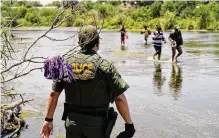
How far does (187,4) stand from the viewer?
93.2m

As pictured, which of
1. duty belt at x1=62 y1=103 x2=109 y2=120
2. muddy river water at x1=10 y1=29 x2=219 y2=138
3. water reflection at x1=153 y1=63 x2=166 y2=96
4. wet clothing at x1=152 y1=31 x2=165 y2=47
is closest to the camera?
duty belt at x1=62 y1=103 x2=109 y2=120

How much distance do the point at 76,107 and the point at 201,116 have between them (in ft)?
15.5

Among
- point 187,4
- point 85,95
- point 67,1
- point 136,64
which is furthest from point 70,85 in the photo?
point 187,4

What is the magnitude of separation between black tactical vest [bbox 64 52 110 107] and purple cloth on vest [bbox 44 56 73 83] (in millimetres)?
78

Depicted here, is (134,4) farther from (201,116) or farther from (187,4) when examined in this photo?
(201,116)

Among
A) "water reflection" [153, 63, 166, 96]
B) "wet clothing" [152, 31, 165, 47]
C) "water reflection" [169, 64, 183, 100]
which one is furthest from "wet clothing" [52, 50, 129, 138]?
"wet clothing" [152, 31, 165, 47]

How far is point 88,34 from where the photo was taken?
4.23m

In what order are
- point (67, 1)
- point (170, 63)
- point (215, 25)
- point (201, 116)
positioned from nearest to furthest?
point (67, 1), point (201, 116), point (170, 63), point (215, 25)

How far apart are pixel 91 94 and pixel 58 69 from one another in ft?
1.33

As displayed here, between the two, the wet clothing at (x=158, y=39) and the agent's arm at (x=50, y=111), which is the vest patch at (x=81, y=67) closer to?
the agent's arm at (x=50, y=111)

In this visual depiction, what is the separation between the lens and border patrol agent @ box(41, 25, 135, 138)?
4066mm

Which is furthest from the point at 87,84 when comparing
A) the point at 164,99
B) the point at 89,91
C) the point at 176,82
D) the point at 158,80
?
the point at 158,80

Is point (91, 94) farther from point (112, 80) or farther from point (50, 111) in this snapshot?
point (50, 111)

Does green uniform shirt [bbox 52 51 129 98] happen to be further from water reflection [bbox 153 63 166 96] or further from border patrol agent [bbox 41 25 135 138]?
water reflection [bbox 153 63 166 96]
